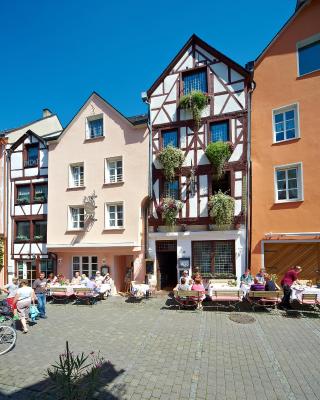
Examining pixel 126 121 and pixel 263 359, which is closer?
pixel 263 359

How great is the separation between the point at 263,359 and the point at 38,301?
8.19 meters

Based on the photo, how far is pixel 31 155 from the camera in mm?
21156

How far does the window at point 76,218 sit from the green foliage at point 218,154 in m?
8.42

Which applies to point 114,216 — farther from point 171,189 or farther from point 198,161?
point 198,161

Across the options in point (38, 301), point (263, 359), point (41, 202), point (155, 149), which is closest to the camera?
point (263, 359)

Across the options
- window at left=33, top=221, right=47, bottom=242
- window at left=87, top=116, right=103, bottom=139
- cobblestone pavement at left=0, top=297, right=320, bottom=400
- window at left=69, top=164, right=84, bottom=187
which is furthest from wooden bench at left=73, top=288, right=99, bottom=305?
window at left=87, top=116, right=103, bottom=139

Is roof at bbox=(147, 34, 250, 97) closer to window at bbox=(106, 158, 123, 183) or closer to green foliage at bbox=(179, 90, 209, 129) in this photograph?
green foliage at bbox=(179, 90, 209, 129)

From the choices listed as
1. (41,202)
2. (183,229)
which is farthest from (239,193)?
(41,202)

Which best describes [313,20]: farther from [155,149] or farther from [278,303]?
[278,303]

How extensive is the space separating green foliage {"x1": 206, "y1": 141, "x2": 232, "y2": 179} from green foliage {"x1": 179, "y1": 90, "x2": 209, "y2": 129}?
169 centimetres

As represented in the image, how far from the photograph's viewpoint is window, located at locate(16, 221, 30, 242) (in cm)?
2020

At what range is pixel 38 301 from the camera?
37.7 ft

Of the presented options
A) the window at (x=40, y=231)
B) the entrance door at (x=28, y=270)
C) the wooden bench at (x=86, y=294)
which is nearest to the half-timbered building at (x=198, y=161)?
the wooden bench at (x=86, y=294)

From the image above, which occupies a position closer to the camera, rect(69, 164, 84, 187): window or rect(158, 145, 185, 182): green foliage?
rect(158, 145, 185, 182): green foliage
